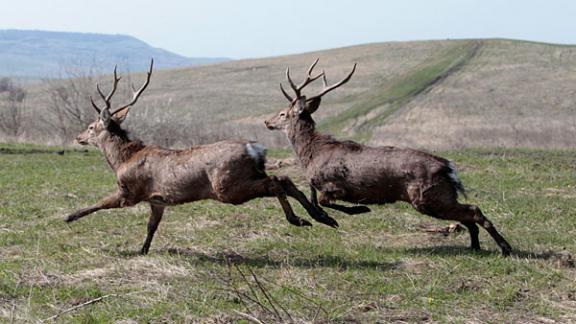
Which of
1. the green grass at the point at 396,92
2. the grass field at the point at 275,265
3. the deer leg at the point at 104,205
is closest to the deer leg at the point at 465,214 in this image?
the grass field at the point at 275,265

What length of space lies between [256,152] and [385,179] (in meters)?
1.62

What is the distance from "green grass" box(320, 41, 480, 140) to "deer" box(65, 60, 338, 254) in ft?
79.6

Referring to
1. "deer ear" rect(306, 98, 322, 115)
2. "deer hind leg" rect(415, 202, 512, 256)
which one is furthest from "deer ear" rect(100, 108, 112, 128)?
"deer hind leg" rect(415, 202, 512, 256)

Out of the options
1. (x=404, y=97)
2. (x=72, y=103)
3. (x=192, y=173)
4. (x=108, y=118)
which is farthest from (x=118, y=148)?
(x=404, y=97)

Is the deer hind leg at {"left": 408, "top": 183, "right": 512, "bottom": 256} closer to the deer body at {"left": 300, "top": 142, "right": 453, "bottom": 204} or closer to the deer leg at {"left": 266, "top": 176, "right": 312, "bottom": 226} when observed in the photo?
the deer body at {"left": 300, "top": 142, "right": 453, "bottom": 204}

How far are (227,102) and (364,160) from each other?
159 ft

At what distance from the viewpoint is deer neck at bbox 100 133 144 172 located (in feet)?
34.1

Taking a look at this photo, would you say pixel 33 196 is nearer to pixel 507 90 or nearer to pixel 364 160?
pixel 364 160

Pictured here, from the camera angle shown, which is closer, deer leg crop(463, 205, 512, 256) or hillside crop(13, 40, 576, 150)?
deer leg crop(463, 205, 512, 256)

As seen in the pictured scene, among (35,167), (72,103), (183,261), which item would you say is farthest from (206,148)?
(72,103)

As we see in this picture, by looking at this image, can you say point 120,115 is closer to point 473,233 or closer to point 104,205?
point 104,205

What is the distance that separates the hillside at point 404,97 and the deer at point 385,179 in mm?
16833

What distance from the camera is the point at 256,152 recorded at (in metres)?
9.06

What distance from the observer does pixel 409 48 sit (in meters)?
79.6
